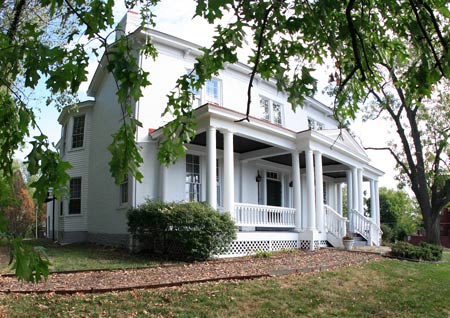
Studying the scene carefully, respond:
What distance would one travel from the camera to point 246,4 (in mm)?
3760

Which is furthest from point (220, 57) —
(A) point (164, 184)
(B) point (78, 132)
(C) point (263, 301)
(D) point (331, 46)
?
(B) point (78, 132)

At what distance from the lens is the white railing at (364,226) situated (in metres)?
17.2

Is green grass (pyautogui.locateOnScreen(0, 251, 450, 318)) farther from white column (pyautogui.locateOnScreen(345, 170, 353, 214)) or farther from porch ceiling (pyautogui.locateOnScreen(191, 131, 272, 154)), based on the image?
white column (pyautogui.locateOnScreen(345, 170, 353, 214))

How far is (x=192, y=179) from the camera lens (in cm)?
1510

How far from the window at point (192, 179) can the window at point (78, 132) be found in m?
6.62

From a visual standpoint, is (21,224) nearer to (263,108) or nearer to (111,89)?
(111,89)

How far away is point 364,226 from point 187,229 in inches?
366

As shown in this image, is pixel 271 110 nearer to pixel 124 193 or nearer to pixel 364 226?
pixel 364 226

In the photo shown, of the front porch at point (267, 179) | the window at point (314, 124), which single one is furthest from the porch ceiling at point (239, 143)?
the window at point (314, 124)

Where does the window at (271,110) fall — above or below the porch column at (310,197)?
above

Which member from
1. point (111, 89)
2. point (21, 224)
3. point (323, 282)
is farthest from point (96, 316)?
point (21, 224)

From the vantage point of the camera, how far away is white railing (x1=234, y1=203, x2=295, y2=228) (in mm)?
13383

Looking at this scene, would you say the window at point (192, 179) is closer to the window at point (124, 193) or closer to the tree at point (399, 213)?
the window at point (124, 193)

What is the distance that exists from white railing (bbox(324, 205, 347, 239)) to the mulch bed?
3617 mm
